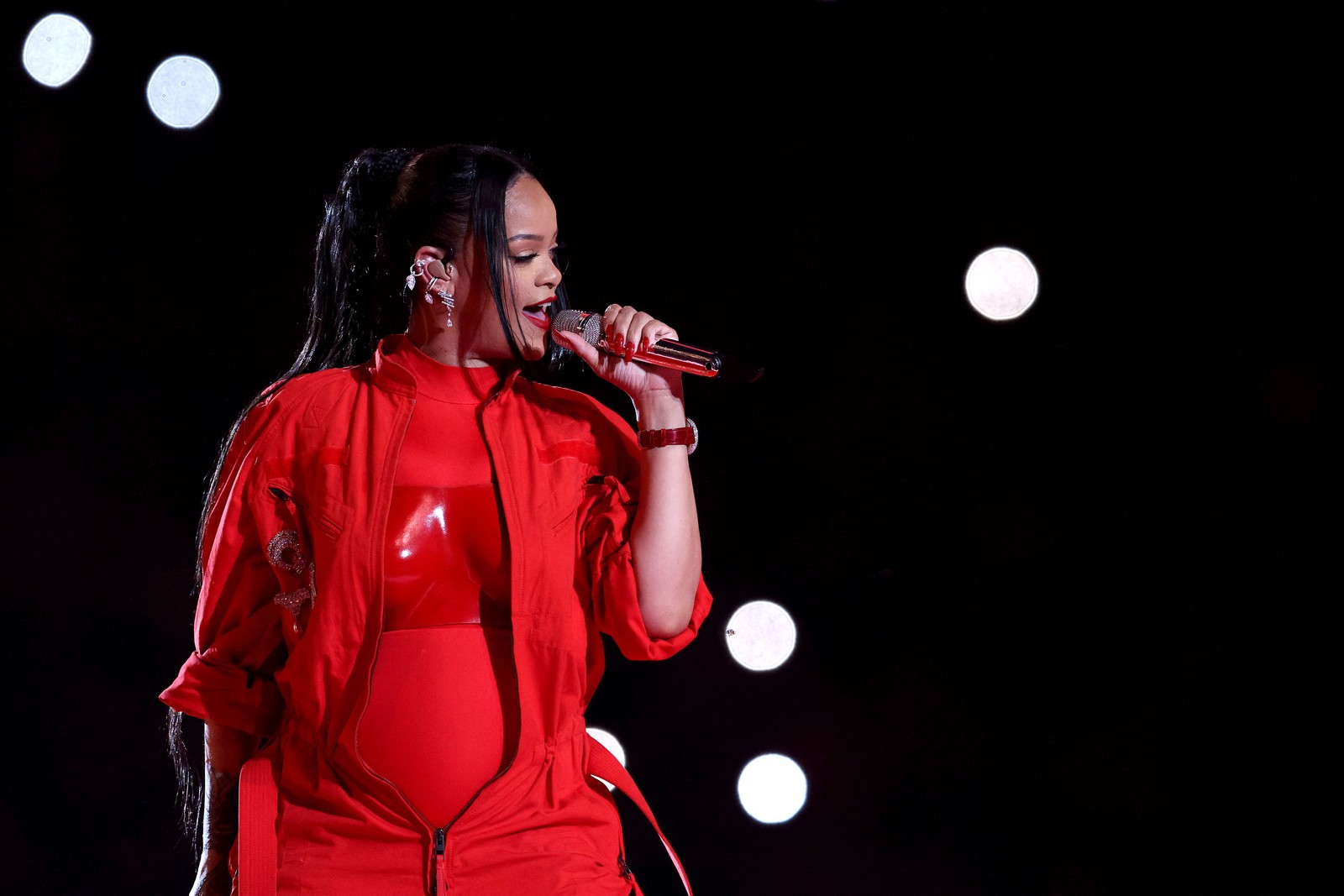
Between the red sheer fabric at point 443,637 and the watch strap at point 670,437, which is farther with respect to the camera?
the watch strap at point 670,437

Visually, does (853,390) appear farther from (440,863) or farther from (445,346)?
(440,863)

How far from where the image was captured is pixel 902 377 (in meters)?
1.77

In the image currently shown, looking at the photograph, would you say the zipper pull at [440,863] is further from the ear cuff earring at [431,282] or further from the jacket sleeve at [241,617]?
the ear cuff earring at [431,282]

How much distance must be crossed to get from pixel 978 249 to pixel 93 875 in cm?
174

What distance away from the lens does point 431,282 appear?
116cm

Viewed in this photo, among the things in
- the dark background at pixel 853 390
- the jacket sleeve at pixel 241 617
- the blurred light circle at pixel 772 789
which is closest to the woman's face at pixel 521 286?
the jacket sleeve at pixel 241 617

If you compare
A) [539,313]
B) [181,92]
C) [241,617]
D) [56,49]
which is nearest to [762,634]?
[539,313]

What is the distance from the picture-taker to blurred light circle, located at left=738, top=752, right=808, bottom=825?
1759 mm

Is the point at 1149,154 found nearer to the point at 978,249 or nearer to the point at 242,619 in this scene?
the point at 978,249

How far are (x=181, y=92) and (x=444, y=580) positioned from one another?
113 cm

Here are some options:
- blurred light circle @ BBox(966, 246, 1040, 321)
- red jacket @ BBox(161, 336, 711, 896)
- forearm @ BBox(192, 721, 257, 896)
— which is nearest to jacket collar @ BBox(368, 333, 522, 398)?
red jacket @ BBox(161, 336, 711, 896)

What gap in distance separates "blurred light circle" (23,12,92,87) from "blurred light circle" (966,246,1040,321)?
1.49 metres

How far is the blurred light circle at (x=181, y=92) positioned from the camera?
170 cm

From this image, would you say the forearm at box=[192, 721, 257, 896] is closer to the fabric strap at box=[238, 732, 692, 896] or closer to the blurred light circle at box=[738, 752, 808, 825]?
the fabric strap at box=[238, 732, 692, 896]
